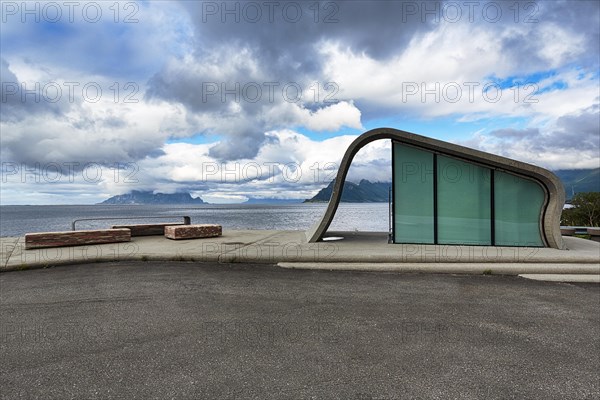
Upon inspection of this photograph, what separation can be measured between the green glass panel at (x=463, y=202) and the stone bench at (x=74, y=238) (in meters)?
11.2

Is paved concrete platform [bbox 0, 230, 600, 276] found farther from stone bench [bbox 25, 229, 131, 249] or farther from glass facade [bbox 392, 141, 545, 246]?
glass facade [bbox 392, 141, 545, 246]

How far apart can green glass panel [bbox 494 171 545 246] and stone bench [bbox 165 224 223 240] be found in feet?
34.8

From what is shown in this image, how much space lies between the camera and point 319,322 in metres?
4.99

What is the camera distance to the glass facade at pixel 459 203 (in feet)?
37.2

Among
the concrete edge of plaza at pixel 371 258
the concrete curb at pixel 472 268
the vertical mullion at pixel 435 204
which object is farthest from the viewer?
the vertical mullion at pixel 435 204

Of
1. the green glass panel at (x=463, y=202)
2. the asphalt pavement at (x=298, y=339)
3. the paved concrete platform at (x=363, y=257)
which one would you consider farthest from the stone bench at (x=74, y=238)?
the green glass panel at (x=463, y=202)

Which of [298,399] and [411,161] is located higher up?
[411,161]

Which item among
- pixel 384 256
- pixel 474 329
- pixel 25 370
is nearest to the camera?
pixel 25 370

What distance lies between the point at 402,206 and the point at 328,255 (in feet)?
13.1

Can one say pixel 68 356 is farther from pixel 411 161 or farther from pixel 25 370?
pixel 411 161

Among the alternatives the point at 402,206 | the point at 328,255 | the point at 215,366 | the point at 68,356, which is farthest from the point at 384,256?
the point at 68,356

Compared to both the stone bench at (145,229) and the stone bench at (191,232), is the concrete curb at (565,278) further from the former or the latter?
the stone bench at (145,229)

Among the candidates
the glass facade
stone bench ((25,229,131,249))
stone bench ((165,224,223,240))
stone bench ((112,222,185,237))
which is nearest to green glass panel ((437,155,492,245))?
the glass facade

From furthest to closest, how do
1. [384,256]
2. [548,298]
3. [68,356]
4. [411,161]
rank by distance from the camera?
[411,161], [384,256], [548,298], [68,356]
